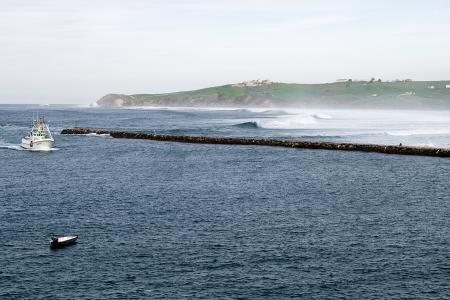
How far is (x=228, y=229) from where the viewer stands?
54.4 meters

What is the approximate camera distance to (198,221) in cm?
5722

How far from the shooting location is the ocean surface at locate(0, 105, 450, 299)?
41031mm

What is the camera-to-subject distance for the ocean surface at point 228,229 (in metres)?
41.0

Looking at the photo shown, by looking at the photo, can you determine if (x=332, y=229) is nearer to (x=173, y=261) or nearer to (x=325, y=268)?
(x=325, y=268)

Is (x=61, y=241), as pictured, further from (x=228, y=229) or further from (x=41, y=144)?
(x=41, y=144)

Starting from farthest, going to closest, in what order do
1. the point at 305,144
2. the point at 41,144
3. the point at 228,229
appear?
the point at 305,144 → the point at 41,144 → the point at 228,229

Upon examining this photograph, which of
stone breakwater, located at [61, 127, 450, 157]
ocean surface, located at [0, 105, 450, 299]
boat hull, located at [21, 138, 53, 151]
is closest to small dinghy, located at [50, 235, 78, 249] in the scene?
ocean surface, located at [0, 105, 450, 299]

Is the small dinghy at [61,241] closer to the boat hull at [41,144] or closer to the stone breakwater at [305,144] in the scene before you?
the boat hull at [41,144]

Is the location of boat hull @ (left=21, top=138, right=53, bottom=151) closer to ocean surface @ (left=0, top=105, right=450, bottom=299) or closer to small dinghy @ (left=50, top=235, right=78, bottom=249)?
ocean surface @ (left=0, top=105, right=450, bottom=299)

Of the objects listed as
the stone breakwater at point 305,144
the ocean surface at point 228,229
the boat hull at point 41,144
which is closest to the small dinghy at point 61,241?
the ocean surface at point 228,229

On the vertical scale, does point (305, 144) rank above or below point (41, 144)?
above

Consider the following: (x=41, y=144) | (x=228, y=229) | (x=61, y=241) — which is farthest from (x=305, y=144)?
(x=61, y=241)

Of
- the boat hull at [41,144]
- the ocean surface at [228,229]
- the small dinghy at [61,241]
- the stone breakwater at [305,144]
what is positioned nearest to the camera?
the ocean surface at [228,229]

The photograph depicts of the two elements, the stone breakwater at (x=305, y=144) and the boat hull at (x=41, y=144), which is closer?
the stone breakwater at (x=305, y=144)
